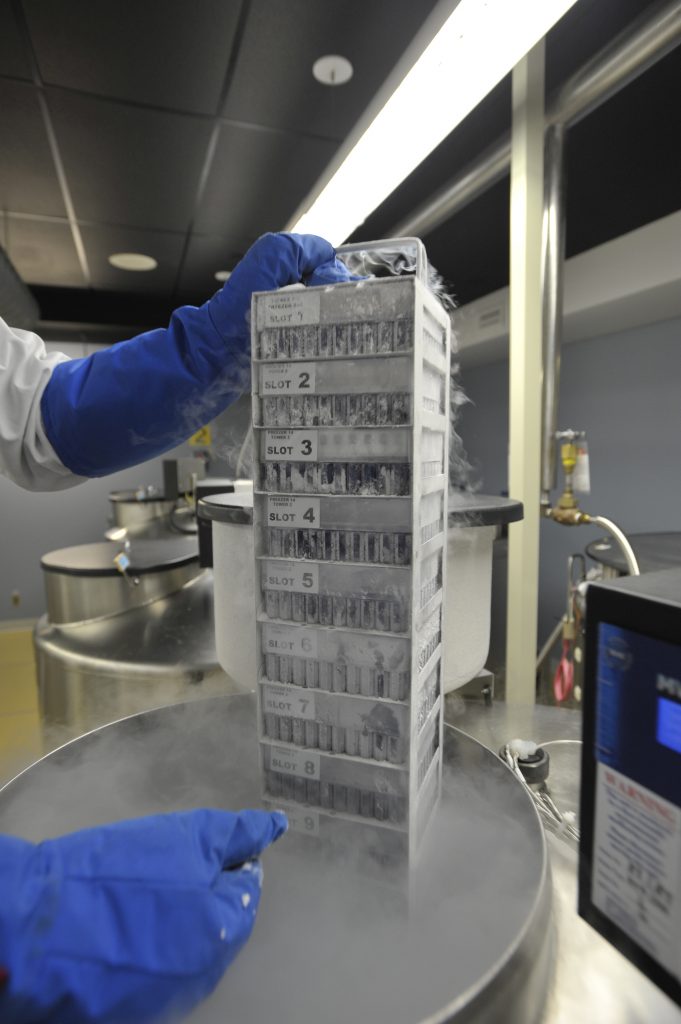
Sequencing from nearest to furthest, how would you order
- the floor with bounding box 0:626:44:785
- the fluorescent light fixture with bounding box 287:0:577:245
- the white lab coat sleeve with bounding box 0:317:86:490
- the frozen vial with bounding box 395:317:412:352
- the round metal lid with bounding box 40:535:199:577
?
the frozen vial with bounding box 395:317:412:352, the white lab coat sleeve with bounding box 0:317:86:490, the fluorescent light fixture with bounding box 287:0:577:245, the round metal lid with bounding box 40:535:199:577, the floor with bounding box 0:626:44:785

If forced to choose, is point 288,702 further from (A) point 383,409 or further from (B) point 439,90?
(B) point 439,90

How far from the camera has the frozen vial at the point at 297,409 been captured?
0.48 meters

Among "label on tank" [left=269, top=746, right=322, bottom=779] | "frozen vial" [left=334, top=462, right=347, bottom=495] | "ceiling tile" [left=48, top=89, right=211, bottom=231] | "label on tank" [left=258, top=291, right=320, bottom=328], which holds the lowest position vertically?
"label on tank" [left=269, top=746, right=322, bottom=779]

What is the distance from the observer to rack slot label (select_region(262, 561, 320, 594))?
19.2 inches

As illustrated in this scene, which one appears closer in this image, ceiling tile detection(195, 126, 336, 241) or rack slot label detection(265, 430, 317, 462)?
rack slot label detection(265, 430, 317, 462)

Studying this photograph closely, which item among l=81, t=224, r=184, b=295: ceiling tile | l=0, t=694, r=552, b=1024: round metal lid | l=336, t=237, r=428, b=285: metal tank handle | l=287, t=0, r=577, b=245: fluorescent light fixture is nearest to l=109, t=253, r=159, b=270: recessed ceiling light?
l=81, t=224, r=184, b=295: ceiling tile

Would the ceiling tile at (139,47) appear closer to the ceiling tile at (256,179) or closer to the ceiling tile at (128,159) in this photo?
the ceiling tile at (128,159)

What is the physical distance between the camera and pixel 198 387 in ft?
2.46

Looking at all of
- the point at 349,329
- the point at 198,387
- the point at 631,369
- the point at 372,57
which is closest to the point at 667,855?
the point at 349,329

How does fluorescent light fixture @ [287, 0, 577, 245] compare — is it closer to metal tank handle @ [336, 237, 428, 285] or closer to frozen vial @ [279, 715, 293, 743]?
metal tank handle @ [336, 237, 428, 285]

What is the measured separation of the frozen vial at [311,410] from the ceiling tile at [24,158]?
188 cm

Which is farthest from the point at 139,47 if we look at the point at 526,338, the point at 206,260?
the point at 206,260

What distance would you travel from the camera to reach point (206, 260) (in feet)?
10.4

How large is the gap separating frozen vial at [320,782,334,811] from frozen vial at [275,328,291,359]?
1.27 feet
